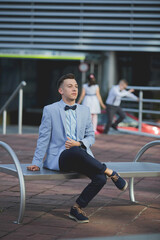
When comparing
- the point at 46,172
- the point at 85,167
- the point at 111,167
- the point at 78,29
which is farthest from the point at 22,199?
the point at 78,29

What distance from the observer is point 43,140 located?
211 inches

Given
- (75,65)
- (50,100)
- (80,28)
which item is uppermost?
(80,28)

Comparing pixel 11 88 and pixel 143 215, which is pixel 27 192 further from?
pixel 11 88

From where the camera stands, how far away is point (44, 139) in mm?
5375

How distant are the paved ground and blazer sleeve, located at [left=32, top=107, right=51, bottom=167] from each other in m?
0.53

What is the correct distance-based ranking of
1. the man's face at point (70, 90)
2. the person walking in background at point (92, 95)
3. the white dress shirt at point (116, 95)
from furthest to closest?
1. the person walking in background at point (92, 95)
2. the white dress shirt at point (116, 95)
3. the man's face at point (70, 90)

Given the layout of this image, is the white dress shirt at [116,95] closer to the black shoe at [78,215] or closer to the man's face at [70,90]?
the man's face at [70,90]

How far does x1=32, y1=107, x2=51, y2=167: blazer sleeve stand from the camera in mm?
5301

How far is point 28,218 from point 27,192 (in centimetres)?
126

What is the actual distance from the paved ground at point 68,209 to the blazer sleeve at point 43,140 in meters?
0.53

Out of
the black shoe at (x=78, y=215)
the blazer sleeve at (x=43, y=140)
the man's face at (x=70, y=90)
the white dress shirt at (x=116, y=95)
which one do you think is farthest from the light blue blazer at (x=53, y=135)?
the white dress shirt at (x=116, y=95)

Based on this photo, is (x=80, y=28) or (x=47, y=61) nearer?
(x=80, y=28)

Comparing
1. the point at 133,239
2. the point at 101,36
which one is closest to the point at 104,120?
the point at 101,36

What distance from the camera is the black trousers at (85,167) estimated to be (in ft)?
16.9
